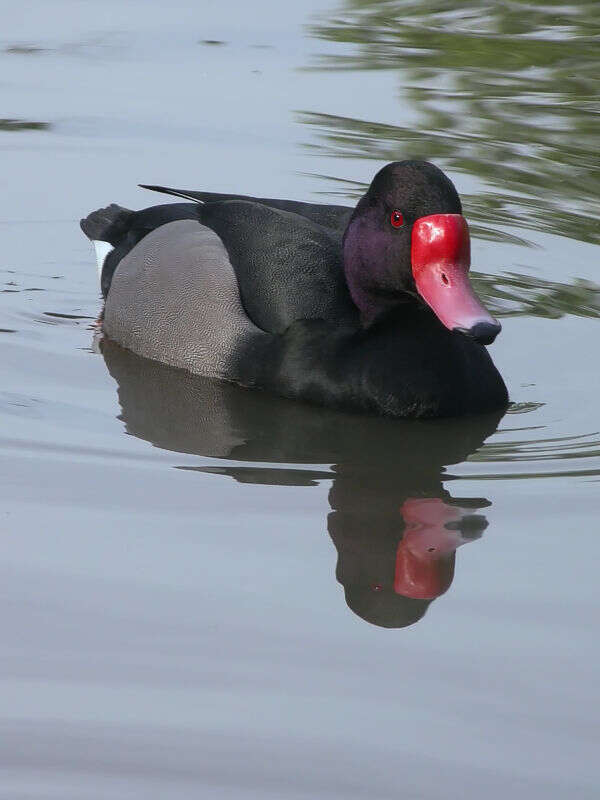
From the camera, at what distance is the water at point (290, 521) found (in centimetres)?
358

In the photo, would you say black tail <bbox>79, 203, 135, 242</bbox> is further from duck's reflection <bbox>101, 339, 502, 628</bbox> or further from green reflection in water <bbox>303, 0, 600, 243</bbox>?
green reflection in water <bbox>303, 0, 600, 243</bbox>

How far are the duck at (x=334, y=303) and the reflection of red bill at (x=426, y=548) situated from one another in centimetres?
80

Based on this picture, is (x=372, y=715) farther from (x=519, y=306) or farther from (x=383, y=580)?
(x=519, y=306)

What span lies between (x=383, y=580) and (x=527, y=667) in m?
0.67

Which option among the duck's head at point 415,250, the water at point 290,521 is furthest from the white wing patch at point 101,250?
the duck's head at point 415,250

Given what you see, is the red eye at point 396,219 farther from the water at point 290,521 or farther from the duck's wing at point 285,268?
the water at point 290,521

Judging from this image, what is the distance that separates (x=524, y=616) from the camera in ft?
13.8

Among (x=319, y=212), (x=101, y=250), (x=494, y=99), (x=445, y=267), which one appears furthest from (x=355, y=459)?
(x=494, y=99)

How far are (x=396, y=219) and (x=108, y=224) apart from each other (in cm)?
210

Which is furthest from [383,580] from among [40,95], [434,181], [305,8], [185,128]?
[305,8]

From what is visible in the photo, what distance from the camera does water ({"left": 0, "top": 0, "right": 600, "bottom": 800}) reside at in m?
3.58

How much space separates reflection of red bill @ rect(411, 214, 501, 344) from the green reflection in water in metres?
2.39

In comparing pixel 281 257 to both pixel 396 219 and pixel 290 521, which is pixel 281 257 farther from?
pixel 290 521

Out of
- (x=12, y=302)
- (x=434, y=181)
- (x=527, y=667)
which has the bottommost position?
(x=12, y=302)
